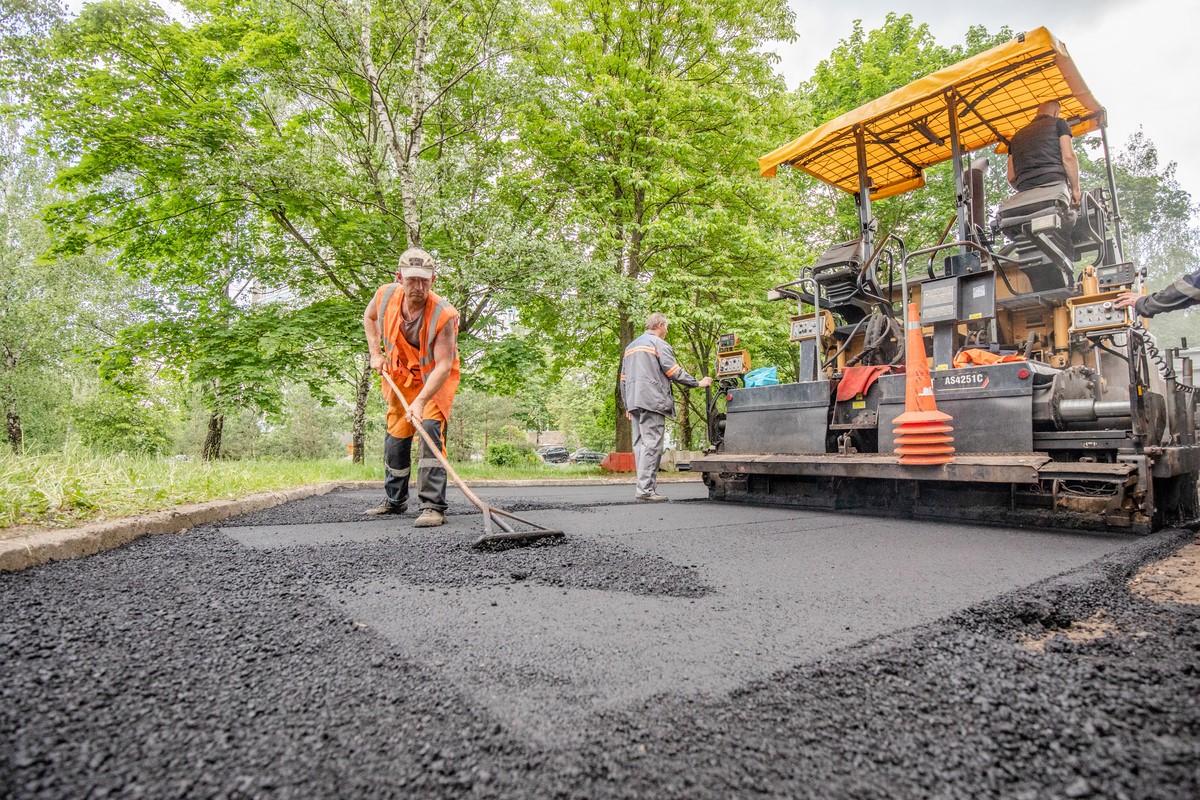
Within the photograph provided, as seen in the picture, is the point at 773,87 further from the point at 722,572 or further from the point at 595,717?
the point at 595,717

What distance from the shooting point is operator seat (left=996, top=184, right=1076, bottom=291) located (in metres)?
4.76

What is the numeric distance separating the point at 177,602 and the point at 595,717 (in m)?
1.59

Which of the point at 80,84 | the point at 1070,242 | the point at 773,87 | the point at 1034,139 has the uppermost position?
the point at 773,87

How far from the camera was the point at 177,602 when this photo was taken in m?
1.99

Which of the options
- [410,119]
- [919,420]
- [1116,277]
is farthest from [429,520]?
[410,119]

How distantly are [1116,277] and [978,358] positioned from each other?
0.95m

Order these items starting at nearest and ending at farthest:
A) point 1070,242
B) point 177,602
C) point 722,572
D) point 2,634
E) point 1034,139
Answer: point 2,634 → point 177,602 → point 722,572 → point 1034,139 → point 1070,242

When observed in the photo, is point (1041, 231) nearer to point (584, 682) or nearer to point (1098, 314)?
point (1098, 314)

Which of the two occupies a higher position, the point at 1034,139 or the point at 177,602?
the point at 1034,139

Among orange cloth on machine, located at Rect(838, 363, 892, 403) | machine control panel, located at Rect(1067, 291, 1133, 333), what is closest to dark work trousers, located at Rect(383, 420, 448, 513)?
orange cloth on machine, located at Rect(838, 363, 892, 403)

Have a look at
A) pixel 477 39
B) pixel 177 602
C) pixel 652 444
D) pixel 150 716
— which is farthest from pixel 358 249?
pixel 150 716

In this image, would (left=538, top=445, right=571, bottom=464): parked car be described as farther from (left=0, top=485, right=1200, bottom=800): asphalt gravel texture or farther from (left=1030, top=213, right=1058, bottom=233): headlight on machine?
(left=0, top=485, right=1200, bottom=800): asphalt gravel texture

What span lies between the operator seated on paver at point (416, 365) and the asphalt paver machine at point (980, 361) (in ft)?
9.20

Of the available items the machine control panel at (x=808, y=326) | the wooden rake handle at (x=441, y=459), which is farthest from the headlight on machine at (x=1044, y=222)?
the wooden rake handle at (x=441, y=459)
